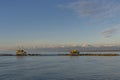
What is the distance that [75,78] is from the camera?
44.0 metres

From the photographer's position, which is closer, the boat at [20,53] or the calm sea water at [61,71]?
the calm sea water at [61,71]

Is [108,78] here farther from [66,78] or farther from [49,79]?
[49,79]

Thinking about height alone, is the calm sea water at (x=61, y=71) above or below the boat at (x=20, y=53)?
below

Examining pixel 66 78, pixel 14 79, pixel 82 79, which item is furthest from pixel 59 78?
pixel 14 79

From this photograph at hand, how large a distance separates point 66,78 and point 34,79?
715 centimetres

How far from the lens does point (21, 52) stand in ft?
637

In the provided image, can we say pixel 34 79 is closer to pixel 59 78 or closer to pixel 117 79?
pixel 59 78

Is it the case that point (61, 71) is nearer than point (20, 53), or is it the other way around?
point (61, 71)

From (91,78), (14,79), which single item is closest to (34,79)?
(14,79)

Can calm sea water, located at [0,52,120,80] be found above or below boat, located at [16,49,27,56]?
below

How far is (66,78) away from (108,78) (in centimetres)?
934

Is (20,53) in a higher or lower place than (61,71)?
higher

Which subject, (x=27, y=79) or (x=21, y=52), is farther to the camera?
(x=21, y=52)

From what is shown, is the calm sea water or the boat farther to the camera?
the boat
